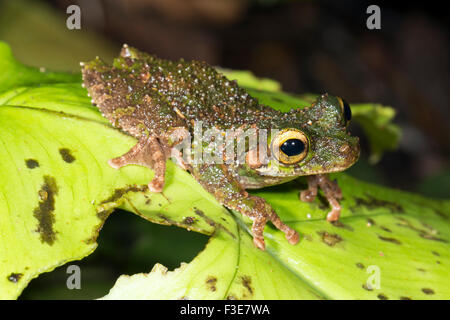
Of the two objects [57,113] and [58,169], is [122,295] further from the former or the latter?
[57,113]

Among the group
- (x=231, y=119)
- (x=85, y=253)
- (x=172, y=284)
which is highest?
(x=231, y=119)

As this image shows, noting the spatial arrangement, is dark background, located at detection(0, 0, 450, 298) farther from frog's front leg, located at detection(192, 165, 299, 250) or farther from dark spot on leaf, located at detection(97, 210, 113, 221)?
dark spot on leaf, located at detection(97, 210, 113, 221)

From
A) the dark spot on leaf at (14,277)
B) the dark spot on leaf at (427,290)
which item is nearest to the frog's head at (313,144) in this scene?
the dark spot on leaf at (427,290)

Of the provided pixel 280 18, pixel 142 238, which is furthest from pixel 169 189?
pixel 280 18
